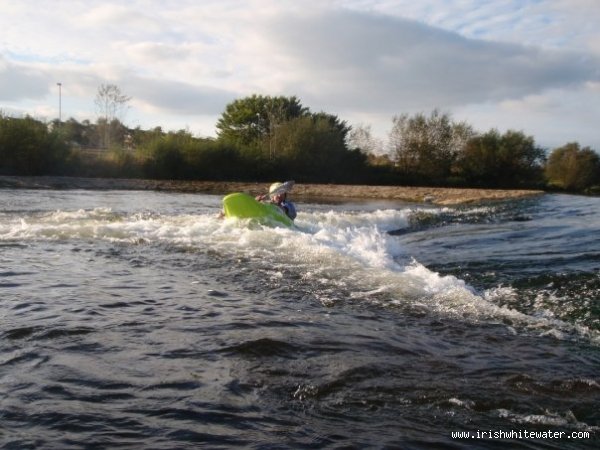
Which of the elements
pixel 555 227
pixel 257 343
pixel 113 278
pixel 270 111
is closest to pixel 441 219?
pixel 555 227

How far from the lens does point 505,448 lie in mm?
3287

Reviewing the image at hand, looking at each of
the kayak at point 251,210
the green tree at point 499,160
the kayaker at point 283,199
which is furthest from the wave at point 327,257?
the green tree at point 499,160

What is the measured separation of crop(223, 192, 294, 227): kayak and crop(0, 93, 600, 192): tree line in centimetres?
2653

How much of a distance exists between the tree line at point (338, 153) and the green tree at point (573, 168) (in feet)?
0.28

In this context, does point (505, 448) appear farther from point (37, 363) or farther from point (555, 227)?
point (555, 227)

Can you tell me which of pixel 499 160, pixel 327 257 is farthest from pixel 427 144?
pixel 327 257

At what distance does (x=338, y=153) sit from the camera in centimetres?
4731

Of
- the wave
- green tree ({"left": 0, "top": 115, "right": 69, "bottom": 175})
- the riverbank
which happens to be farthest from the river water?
Answer: green tree ({"left": 0, "top": 115, "right": 69, "bottom": 175})

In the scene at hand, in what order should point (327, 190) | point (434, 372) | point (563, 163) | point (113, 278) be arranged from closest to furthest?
Result: point (434, 372) < point (113, 278) < point (327, 190) < point (563, 163)

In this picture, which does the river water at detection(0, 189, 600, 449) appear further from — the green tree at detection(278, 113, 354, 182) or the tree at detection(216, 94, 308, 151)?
the tree at detection(216, 94, 308, 151)

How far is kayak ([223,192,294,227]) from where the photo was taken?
492 inches

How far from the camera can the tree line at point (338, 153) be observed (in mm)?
40156

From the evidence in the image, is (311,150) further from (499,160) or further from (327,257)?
(327,257)

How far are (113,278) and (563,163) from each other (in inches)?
1955
